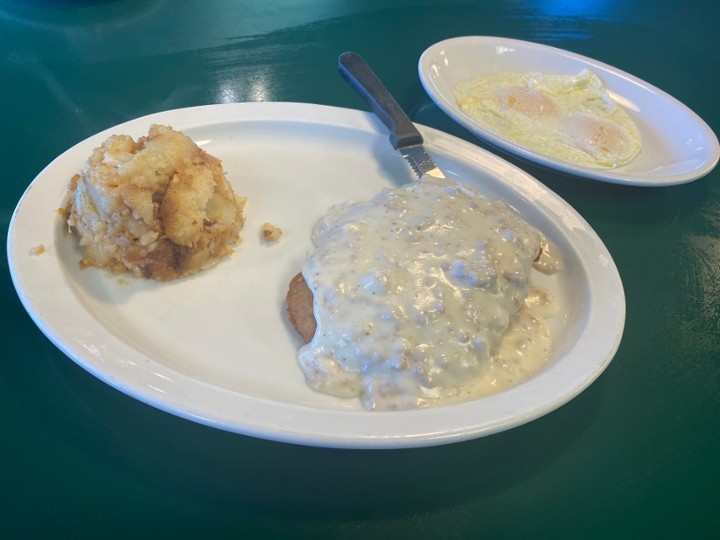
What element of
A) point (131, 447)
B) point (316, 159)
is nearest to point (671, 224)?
point (316, 159)

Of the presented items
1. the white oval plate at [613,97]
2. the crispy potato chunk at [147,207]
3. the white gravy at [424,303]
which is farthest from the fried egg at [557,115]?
the crispy potato chunk at [147,207]

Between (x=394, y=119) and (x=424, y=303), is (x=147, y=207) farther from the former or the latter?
(x=394, y=119)

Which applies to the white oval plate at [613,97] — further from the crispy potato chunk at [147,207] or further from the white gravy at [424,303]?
the crispy potato chunk at [147,207]

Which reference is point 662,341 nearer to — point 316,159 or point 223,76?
point 316,159

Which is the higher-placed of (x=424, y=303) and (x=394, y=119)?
(x=394, y=119)

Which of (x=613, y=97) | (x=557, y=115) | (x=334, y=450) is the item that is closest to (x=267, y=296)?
(x=334, y=450)

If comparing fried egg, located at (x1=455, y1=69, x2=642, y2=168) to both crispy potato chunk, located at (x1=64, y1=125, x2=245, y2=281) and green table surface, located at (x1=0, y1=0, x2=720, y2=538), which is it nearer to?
green table surface, located at (x1=0, y1=0, x2=720, y2=538)
